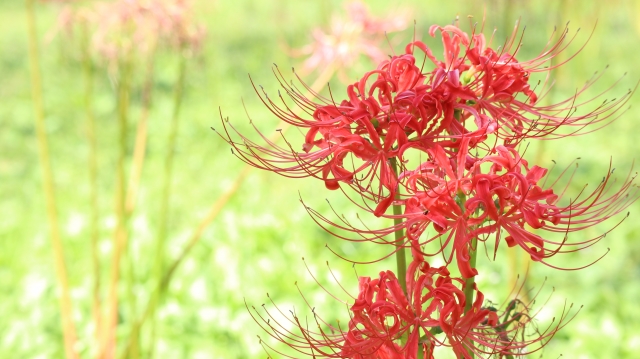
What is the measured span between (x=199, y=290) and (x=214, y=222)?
48 cm

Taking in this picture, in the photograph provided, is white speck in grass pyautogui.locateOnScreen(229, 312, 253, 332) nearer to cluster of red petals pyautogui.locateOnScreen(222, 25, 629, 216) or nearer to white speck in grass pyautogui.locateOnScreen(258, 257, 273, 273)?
white speck in grass pyautogui.locateOnScreen(258, 257, 273, 273)

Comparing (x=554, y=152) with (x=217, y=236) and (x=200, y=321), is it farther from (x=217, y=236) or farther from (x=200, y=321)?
(x=200, y=321)

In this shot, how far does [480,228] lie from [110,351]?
98 centimetres

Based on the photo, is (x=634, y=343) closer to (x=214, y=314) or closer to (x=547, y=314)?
(x=547, y=314)

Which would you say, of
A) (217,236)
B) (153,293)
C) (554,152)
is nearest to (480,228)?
(153,293)

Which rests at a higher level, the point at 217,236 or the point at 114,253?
the point at 217,236

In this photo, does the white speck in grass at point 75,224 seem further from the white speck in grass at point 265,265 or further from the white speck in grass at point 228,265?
the white speck in grass at point 265,265

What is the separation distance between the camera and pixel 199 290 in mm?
2432

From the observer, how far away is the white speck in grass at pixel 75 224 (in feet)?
9.45

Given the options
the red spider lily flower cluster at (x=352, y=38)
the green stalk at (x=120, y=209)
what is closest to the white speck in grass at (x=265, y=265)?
the red spider lily flower cluster at (x=352, y=38)

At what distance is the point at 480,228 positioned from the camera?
2.28 feet

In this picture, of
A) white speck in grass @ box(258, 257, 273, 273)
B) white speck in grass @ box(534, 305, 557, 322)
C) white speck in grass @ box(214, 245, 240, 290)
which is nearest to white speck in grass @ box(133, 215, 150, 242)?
white speck in grass @ box(214, 245, 240, 290)

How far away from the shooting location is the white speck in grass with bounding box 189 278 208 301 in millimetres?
2408

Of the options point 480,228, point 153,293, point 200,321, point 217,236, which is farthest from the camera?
point 217,236
